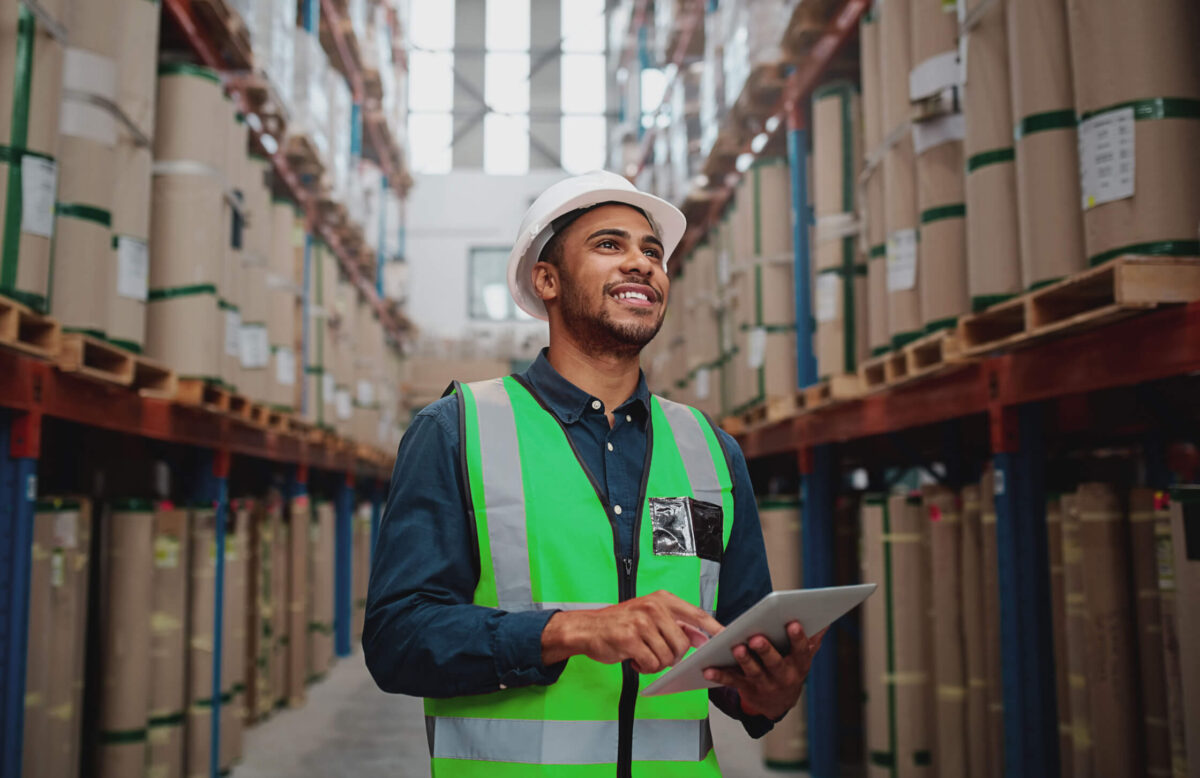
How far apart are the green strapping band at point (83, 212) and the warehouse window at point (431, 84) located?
17646mm

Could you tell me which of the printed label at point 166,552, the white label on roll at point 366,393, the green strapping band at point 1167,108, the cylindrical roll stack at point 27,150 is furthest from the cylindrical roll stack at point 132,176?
the white label on roll at point 366,393

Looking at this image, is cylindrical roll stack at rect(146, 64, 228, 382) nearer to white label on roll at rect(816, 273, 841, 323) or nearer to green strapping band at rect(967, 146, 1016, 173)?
white label on roll at rect(816, 273, 841, 323)

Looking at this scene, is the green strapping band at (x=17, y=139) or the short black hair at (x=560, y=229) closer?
the short black hair at (x=560, y=229)

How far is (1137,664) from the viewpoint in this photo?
9.83 feet

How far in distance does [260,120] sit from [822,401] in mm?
3843

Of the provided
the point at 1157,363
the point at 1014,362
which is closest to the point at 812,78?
the point at 1014,362

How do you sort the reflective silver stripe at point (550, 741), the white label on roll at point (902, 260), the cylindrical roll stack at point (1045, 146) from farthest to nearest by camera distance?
the white label on roll at point (902, 260) → the cylindrical roll stack at point (1045, 146) → the reflective silver stripe at point (550, 741)

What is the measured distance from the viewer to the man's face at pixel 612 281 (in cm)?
188

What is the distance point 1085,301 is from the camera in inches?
112

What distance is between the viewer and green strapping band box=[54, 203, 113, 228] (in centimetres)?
362

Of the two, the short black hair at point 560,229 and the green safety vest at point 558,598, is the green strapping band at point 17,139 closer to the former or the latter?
the short black hair at point 560,229

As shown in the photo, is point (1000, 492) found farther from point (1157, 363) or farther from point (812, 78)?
point (812, 78)

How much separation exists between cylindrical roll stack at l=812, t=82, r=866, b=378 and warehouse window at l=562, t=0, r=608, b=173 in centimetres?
1627

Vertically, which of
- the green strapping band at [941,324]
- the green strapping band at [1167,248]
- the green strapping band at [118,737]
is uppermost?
the green strapping band at [941,324]
